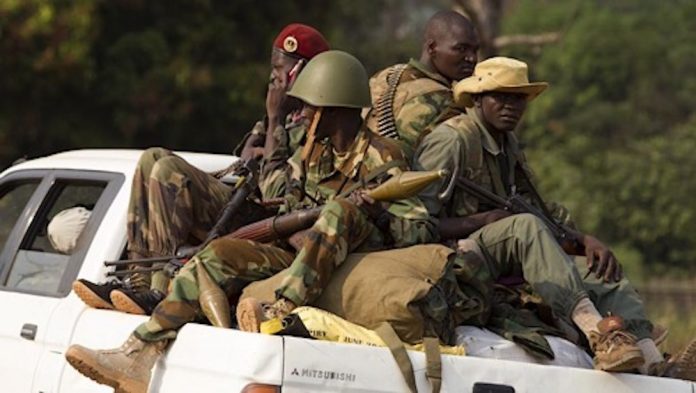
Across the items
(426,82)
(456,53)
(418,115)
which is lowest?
(418,115)

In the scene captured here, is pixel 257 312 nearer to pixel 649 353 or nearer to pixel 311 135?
pixel 311 135

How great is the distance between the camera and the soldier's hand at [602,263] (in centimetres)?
671

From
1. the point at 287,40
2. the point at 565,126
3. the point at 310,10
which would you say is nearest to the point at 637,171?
the point at 565,126

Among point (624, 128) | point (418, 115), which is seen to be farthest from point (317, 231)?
point (624, 128)

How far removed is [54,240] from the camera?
24.3 ft

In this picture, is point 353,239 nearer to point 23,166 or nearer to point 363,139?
point 363,139

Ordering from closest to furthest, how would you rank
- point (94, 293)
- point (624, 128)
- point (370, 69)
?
point (94, 293)
point (624, 128)
point (370, 69)

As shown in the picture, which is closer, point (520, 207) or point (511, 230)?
point (511, 230)

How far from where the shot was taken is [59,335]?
6785mm

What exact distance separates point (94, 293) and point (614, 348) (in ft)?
6.83

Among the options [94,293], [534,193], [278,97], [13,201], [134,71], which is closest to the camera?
[94,293]

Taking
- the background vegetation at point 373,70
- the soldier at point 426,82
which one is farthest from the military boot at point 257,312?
the background vegetation at point 373,70

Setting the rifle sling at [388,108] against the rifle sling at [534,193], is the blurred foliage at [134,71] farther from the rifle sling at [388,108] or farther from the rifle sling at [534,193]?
the rifle sling at [534,193]

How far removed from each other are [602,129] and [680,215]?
3107 mm
